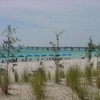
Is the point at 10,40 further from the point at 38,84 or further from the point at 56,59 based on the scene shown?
the point at 38,84

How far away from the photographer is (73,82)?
24.7ft

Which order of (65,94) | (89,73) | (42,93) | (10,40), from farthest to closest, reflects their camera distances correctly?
1. (10,40)
2. (89,73)
3. (65,94)
4. (42,93)

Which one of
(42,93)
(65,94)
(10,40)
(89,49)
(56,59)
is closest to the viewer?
(42,93)

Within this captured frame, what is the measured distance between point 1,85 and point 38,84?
1.77 meters

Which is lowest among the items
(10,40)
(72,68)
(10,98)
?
(10,98)

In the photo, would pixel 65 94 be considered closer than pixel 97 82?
Yes

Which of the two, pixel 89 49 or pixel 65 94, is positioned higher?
pixel 89 49

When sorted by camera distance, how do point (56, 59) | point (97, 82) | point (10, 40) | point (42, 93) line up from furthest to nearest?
1. point (56, 59)
2. point (10, 40)
3. point (97, 82)
4. point (42, 93)

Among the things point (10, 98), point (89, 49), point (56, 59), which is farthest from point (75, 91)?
point (89, 49)

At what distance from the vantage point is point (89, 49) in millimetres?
17016

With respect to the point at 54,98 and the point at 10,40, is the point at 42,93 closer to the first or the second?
the point at 54,98

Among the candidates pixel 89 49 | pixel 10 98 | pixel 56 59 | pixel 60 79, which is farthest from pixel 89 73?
pixel 89 49

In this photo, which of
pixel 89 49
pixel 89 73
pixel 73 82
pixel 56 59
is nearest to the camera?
pixel 73 82

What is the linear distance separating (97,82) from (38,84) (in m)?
2.58
